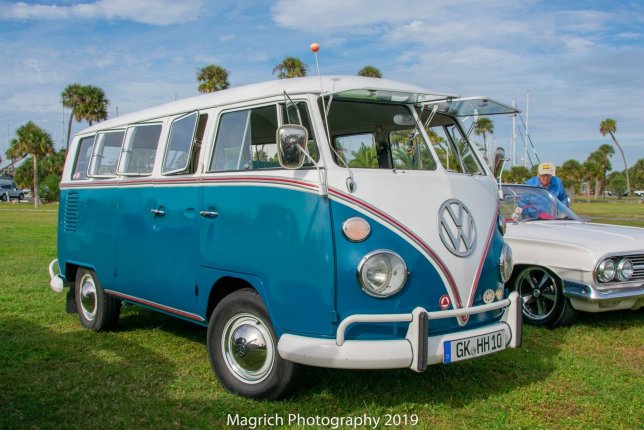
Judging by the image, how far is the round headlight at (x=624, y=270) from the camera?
6.73m

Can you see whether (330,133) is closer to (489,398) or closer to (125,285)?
(489,398)

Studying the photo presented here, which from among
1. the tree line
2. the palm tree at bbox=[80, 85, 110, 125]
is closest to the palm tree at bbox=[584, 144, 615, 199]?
the tree line

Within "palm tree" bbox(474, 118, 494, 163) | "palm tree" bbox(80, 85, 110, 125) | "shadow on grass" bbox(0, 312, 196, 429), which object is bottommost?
"shadow on grass" bbox(0, 312, 196, 429)

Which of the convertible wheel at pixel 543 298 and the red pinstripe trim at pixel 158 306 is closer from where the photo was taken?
the red pinstripe trim at pixel 158 306

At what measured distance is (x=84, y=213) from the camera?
7.04 metres

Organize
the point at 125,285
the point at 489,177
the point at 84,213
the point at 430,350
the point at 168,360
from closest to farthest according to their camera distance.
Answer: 1. the point at 430,350
2. the point at 489,177
3. the point at 168,360
4. the point at 125,285
5. the point at 84,213

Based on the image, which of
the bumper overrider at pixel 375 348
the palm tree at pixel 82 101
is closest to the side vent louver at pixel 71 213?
the bumper overrider at pixel 375 348

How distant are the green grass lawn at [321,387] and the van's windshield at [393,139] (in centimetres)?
176

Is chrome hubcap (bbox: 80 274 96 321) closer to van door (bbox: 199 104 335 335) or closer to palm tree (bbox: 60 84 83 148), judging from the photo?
van door (bbox: 199 104 335 335)

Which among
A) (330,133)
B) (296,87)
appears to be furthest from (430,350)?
(296,87)

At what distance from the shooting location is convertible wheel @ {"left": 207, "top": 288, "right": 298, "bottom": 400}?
4508 mm

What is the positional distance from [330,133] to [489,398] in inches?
92.3

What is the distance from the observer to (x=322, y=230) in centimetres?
415

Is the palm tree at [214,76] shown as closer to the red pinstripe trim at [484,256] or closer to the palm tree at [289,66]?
the palm tree at [289,66]
